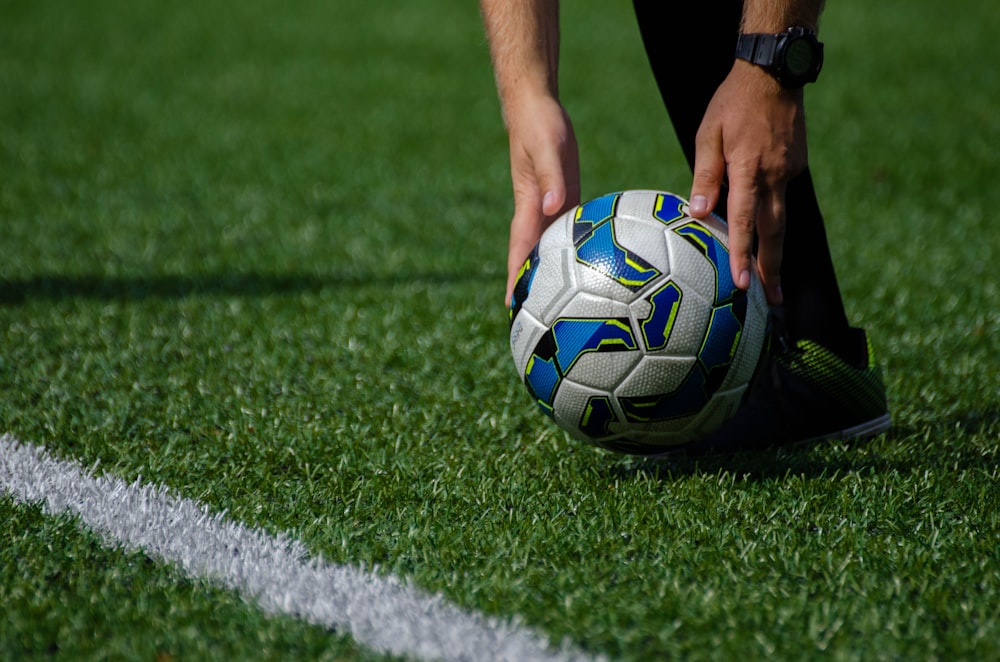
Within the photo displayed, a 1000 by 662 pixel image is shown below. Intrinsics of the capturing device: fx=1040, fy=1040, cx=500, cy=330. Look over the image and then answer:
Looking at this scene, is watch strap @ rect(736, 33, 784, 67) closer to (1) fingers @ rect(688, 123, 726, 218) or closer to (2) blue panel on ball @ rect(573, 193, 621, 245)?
(1) fingers @ rect(688, 123, 726, 218)

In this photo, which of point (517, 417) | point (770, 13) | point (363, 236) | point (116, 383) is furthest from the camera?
point (363, 236)

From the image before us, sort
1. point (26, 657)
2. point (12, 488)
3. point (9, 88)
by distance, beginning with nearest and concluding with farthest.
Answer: point (26, 657) → point (12, 488) → point (9, 88)

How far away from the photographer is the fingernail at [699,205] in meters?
2.43

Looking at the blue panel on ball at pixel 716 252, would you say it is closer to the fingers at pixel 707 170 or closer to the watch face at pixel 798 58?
the fingers at pixel 707 170

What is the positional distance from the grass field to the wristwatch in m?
1.03

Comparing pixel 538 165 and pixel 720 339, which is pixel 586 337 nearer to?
pixel 720 339

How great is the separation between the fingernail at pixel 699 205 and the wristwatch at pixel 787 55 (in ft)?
1.14

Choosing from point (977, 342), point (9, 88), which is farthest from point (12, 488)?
point (9, 88)

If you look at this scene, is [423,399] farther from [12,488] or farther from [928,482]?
[928,482]

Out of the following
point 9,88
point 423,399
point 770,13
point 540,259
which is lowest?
point 9,88

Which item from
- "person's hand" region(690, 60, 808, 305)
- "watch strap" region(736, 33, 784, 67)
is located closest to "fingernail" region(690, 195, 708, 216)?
"person's hand" region(690, 60, 808, 305)

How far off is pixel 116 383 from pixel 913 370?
108 inches

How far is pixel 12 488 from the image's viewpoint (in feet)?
8.64

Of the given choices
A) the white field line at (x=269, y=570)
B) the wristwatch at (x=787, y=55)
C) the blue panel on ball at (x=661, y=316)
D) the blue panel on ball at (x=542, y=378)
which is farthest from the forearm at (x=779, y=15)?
the white field line at (x=269, y=570)
